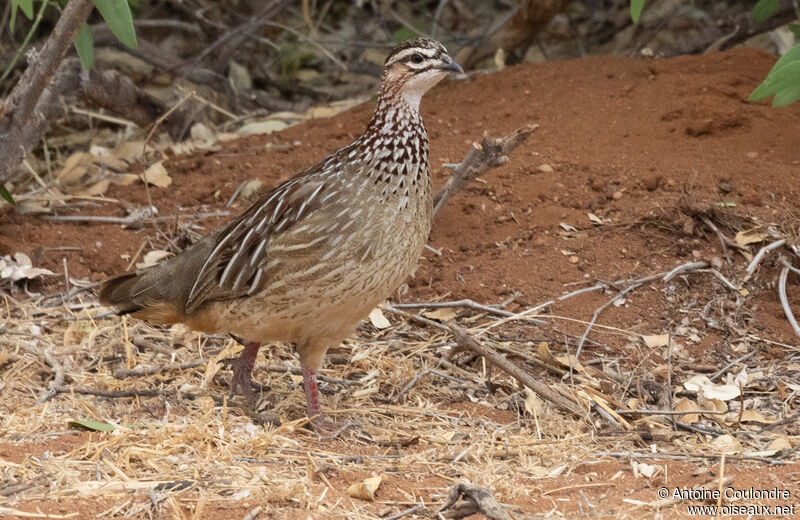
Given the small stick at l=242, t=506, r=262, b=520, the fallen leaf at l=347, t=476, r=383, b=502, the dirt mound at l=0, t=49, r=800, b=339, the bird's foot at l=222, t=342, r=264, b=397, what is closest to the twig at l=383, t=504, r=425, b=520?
the fallen leaf at l=347, t=476, r=383, b=502

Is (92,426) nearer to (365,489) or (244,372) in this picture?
(244,372)

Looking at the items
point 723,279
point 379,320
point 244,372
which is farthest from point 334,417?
point 723,279

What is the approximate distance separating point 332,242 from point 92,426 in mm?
1217

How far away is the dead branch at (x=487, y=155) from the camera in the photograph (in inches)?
202

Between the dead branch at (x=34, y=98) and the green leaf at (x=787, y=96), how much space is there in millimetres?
3530

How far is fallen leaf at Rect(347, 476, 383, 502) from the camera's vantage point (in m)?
3.61

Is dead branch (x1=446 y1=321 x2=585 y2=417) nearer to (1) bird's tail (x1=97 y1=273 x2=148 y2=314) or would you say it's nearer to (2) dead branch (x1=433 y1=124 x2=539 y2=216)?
(2) dead branch (x1=433 y1=124 x2=539 y2=216)

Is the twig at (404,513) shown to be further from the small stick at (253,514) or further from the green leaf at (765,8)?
the green leaf at (765,8)

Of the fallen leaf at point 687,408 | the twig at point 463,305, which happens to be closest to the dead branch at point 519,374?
the fallen leaf at point 687,408

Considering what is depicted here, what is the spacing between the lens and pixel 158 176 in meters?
6.79

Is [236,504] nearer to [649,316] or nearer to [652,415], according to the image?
[652,415]

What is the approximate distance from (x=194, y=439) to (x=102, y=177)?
11.2ft

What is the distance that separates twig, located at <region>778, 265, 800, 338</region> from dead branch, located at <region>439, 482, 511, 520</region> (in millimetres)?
2358

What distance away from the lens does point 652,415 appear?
459cm
